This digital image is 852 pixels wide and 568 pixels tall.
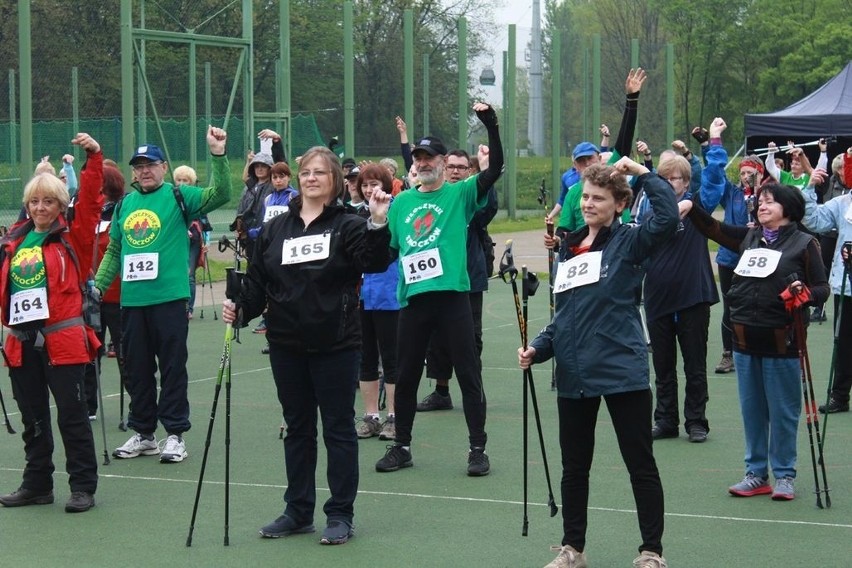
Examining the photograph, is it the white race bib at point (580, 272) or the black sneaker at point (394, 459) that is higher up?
the white race bib at point (580, 272)

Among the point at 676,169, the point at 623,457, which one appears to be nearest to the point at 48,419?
the point at 623,457

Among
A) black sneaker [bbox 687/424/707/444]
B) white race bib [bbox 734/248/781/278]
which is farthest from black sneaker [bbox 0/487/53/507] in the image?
black sneaker [bbox 687/424/707/444]

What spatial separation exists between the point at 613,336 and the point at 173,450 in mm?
3809

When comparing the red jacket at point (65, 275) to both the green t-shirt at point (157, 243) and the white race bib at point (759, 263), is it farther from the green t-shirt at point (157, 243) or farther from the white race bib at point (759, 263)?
the white race bib at point (759, 263)

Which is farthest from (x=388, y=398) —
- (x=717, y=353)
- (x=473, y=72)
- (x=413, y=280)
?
(x=473, y=72)

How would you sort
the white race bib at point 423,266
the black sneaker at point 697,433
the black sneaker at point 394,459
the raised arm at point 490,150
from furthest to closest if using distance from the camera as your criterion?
the black sneaker at point 697,433, the black sneaker at point 394,459, the white race bib at point 423,266, the raised arm at point 490,150

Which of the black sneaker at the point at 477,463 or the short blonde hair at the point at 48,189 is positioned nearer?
the short blonde hair at the point at 48,189

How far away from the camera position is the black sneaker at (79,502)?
7.46 m

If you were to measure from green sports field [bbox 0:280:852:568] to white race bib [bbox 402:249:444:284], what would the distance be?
1228mm

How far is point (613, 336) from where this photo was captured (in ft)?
19.7

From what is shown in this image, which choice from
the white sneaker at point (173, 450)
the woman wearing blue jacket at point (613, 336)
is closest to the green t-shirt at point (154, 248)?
the white sneaker at point (173, 450)

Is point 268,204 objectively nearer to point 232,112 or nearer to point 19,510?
point 19,510

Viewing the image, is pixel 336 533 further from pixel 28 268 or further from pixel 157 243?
pixel 157 243

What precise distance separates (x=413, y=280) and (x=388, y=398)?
5.55 feet
